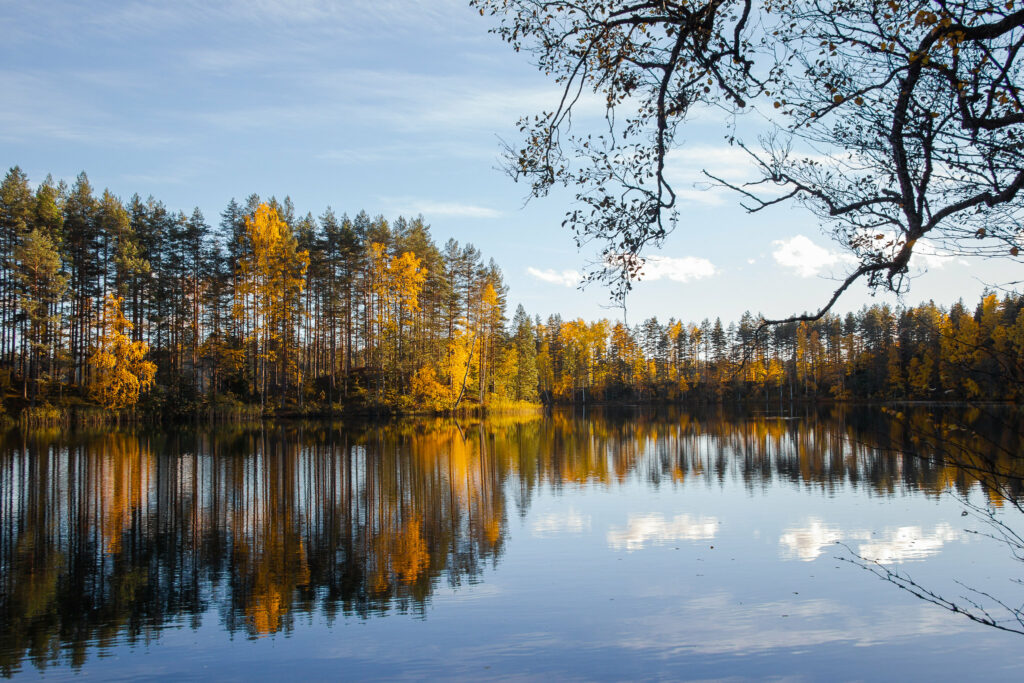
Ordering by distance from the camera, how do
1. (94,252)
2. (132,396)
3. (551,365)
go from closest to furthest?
(132,396)
(94,252)
(551,365)

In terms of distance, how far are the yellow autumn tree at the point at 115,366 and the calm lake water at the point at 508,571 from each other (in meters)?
20.8

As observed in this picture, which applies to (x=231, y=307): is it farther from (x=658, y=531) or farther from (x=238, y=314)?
(x=658, y=531)

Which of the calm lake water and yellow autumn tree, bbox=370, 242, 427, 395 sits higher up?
yellow autumn tree, bbox=370, 242, 427, 395

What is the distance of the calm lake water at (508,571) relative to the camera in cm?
697

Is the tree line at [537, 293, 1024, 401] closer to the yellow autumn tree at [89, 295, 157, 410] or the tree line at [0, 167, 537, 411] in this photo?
the tree line at [0, 167, 537, 411]

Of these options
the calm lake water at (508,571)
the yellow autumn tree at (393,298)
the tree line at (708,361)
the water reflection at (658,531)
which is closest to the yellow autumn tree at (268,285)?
the yellow autumn tree at (393,298)

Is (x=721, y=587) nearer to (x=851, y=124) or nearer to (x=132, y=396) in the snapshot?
(x=851, y=124)

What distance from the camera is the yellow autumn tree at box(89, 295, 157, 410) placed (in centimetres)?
3894

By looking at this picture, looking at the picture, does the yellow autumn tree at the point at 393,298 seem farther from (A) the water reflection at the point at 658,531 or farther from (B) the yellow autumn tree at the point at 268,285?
(A) the water reflection at the point at 658,531

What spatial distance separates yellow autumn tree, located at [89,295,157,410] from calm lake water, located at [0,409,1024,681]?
20.8m

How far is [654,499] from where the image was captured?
1581 centimetres

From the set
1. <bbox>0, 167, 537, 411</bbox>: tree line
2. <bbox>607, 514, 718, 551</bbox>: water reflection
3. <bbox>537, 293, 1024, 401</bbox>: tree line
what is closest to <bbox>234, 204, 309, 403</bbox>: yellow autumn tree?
<bbox>0, 167, 537, 411</bbox>: tree line

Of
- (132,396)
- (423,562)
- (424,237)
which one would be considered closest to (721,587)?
(423,562)

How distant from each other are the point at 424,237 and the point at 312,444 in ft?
96.4
